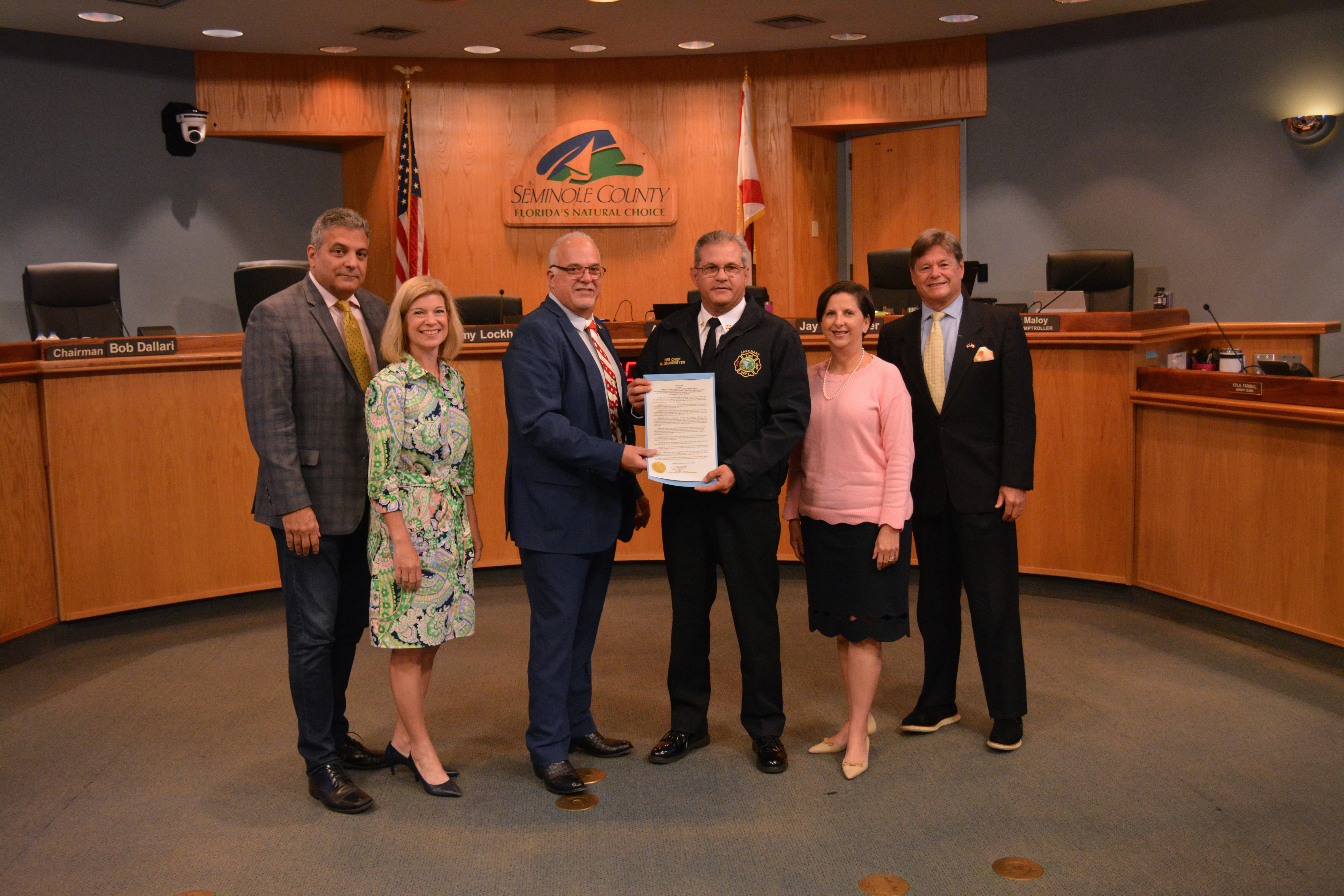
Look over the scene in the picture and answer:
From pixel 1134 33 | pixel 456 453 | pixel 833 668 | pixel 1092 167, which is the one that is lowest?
pixel 833 668

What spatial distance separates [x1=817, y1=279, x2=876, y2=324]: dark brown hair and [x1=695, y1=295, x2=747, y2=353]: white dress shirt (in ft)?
0.74

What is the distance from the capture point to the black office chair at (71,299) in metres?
5.93

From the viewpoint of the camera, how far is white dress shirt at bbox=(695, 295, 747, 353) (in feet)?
9.91

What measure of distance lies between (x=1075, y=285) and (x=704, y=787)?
4.54m

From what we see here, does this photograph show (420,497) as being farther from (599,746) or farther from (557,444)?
(599,746)

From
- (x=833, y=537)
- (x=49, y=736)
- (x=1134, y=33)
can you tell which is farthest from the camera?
(x=1134, y=33)

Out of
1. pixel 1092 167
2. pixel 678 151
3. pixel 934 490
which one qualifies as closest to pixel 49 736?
pixel 934 490

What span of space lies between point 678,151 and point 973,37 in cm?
249

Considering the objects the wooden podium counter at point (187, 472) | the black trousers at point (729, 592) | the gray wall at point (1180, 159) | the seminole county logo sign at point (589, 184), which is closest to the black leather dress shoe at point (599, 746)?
the black trousers at point (729, 592)

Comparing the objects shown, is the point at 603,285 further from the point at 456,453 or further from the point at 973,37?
the point at 456,453

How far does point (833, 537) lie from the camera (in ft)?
9.84

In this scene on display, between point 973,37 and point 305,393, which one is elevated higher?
point 973,37

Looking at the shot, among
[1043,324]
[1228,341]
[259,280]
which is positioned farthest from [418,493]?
[1228,341]

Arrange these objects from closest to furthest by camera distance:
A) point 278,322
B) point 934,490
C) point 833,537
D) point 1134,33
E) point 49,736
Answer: point 278,322, point 833,537, point 934,490, point 49,736, point 1134,33
